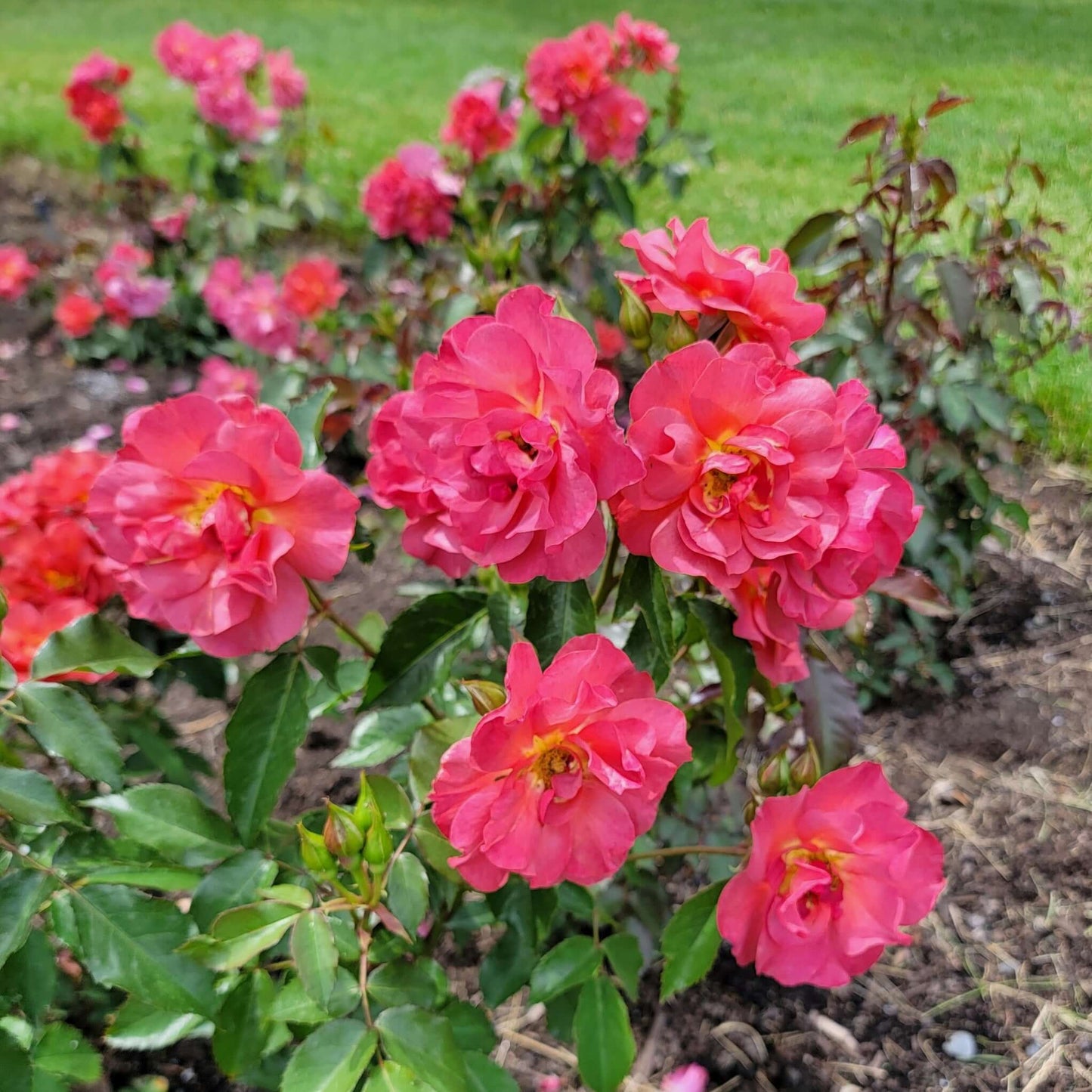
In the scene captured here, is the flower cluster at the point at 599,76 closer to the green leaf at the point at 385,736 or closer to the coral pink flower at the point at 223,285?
the coral pink flower at the point at 223,285

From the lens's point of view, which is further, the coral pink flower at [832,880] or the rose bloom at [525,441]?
the coral pink flower at [832,880]

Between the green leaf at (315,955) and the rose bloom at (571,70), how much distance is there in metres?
1.76

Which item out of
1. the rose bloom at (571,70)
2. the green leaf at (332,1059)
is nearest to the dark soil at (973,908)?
the green leaf at (332,1059)

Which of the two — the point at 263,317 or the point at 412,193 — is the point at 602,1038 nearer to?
the point at 412,193

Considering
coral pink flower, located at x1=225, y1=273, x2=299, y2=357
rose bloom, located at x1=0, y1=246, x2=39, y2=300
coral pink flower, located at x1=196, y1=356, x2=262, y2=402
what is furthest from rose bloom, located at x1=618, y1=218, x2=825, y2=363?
rose bloom, located at x1=0, y1=246, x2=39, y2=300

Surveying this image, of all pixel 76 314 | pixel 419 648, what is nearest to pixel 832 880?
pixel 419 648

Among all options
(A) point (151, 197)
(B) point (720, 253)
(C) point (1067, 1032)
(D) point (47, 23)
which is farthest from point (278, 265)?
(D) point (47, 23)

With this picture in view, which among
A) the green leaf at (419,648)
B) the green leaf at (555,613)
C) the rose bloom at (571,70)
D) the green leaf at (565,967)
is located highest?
the rose bloom at (571,70)

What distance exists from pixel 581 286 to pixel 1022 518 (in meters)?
1.08

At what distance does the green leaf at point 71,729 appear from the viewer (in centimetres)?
72

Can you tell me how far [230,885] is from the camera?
81cm

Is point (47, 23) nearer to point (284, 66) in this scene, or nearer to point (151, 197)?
point (151, 197)

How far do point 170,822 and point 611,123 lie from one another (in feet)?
5.68

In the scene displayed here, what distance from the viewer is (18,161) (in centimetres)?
527
